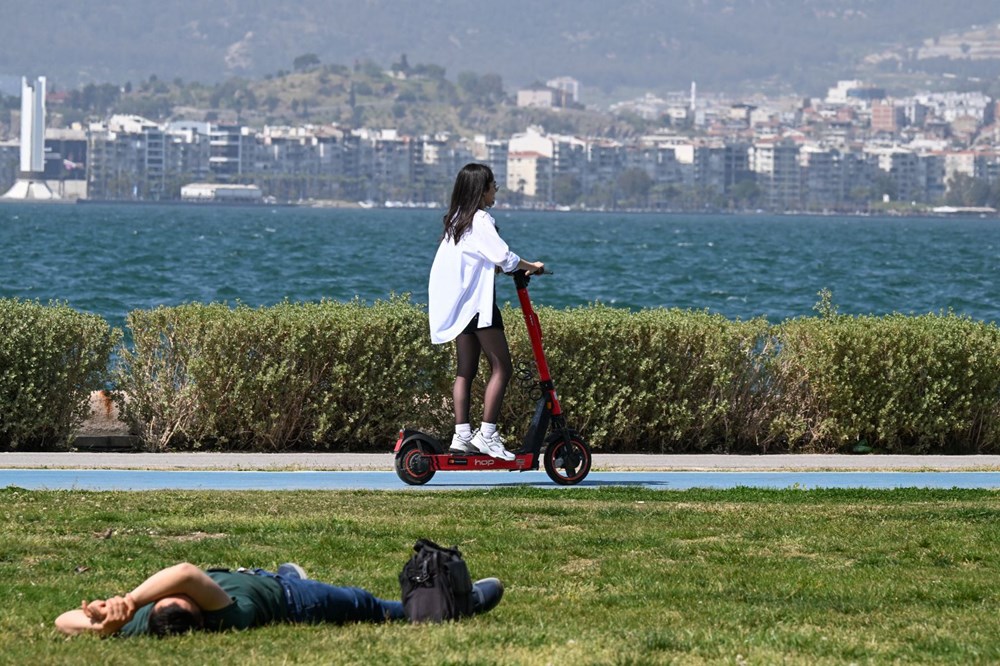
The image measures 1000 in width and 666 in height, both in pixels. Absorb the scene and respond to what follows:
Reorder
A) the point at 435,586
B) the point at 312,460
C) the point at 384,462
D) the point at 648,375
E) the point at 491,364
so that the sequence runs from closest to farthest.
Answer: the point at 435,586, the point at 491,364, the point at 384,462, the point at 312,460, the point at 648,375

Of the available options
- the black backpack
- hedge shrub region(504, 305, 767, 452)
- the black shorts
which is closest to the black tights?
the black shorts

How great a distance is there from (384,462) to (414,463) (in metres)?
1.35

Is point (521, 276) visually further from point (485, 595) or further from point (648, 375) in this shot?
point (485, 595)

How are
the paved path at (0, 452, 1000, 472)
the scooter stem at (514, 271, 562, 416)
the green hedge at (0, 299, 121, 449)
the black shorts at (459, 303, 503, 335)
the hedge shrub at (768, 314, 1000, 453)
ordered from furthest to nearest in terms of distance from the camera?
the hedge shrub at (768, 314, 1000, 453) < the green hedge at (0, 299, 121, 449) < the paved path at (0, 452, 1000, 472) < the scooter stem at (514, 271, 562, 416) < the black shorts at (459, 303, 503, 335)

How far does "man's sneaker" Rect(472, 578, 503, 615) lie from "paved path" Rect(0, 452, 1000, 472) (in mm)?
4817

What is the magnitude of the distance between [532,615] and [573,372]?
242 inches

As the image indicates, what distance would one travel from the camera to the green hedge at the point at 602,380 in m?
12.3

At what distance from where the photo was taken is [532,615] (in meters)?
6.30

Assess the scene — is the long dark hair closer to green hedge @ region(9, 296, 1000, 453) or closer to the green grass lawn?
the green grass lawn

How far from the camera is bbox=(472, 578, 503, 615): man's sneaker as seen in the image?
6277 millimetres

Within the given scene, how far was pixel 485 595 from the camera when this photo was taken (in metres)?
6.30

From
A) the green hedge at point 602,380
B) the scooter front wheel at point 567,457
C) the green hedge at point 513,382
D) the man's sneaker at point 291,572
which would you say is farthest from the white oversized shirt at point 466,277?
the man's sneaker at point 291,572

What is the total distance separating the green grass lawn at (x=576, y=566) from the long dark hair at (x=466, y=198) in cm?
144

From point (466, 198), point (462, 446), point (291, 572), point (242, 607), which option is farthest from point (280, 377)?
point (242, 607)
